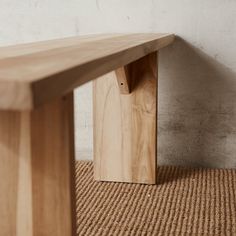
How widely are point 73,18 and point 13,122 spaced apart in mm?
1070

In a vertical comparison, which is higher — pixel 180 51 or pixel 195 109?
pixel 180 51

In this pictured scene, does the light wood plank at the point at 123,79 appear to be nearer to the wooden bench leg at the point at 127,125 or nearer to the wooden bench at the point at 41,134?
the wooden bench leg at the point at 127,125

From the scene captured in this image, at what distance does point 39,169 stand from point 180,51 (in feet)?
3.44

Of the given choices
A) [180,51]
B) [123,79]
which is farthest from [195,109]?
[123,79]

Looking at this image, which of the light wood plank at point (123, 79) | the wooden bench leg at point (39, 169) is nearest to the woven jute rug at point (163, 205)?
the light wood plank at point (123, 79)

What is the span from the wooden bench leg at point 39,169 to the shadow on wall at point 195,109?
40.1 inches

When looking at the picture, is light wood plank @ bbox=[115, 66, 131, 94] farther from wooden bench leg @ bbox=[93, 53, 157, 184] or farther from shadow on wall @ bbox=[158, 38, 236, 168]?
shadow on wall @ bbox=[158, 38, 236, 168]

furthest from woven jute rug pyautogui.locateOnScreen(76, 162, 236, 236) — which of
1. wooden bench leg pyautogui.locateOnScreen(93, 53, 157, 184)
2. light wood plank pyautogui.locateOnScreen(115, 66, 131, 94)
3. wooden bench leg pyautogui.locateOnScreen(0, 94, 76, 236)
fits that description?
wooden bench leg pyautogui.locateOnScreen(0, 94, 76, 236)

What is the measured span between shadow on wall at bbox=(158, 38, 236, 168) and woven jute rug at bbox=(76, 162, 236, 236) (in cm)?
6

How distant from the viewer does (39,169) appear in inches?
26.6

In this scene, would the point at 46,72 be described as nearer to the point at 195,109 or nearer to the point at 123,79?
the point at 123,79

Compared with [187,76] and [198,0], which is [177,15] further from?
[187,76]

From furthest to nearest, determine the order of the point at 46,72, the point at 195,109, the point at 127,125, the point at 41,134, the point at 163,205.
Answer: the point at 195,109, the point at 127,125, the point at 163,205, the point at 41,134, the point at 46,72

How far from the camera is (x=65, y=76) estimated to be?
0.57 m
